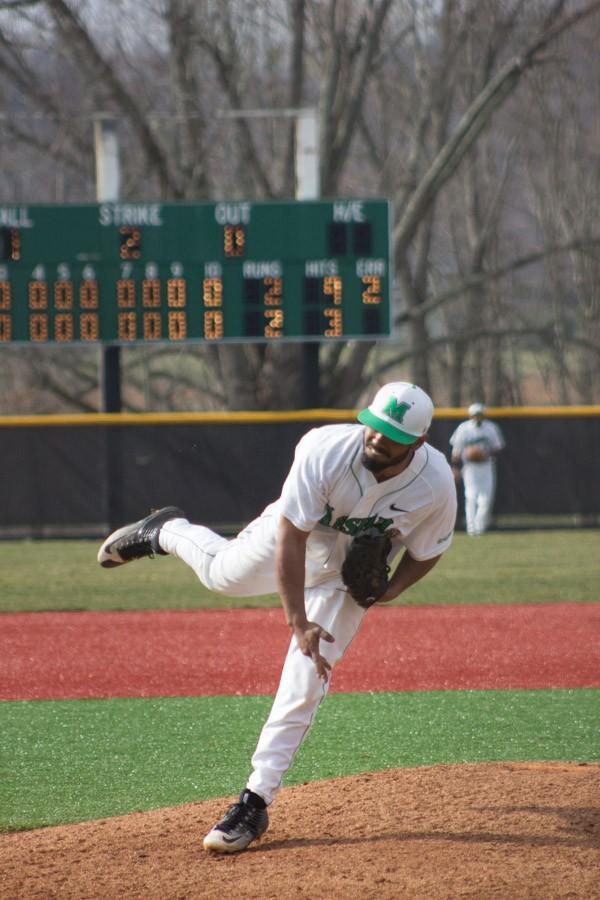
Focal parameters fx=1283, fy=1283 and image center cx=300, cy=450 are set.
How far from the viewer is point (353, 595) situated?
3.95m

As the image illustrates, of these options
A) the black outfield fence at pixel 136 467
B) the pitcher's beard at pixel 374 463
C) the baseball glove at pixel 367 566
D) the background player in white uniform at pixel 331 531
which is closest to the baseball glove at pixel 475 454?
the black outfield fence at pixel 136 467

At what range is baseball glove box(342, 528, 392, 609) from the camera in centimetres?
387

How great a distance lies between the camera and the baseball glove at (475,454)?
48.4 feet

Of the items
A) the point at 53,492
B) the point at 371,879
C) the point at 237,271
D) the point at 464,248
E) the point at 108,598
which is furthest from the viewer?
the point at 464,248

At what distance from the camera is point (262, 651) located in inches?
315

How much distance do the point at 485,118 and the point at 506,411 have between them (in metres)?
5.73

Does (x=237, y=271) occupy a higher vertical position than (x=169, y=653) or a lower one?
higher

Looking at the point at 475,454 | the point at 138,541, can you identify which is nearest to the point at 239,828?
the point at 138,541

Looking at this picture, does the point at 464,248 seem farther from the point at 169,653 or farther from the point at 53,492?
the point at 169,653

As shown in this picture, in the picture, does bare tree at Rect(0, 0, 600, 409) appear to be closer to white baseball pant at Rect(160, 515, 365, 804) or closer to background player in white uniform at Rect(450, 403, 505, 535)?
background player in white uniform at Rect(450, 403, 505, 535)

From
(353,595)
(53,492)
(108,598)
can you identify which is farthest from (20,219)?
(353,595)

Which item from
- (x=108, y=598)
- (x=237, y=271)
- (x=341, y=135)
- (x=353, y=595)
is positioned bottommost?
(x=108, y=598)

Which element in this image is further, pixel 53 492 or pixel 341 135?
pixel 341 135

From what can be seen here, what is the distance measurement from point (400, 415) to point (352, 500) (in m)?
0.34
